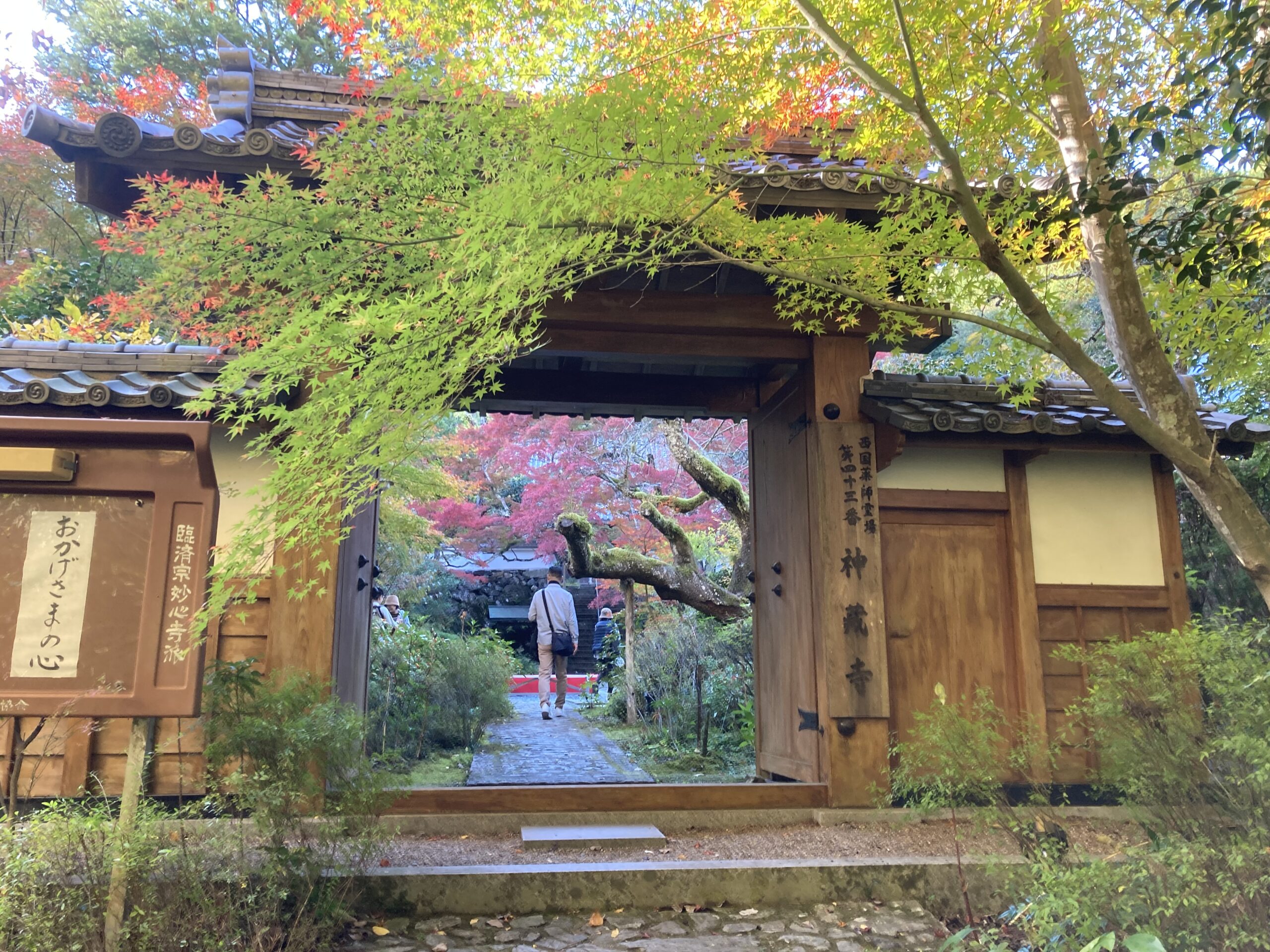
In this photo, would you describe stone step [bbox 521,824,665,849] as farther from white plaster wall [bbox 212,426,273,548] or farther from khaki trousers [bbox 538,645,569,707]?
khaki trousers [bbox 538,645,569,707]

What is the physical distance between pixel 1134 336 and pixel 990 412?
197 cm

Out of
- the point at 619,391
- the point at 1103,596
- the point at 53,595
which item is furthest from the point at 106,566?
the point at 1103,596

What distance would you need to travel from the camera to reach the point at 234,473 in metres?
5.71

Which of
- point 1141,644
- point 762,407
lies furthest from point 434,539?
point 1141,644

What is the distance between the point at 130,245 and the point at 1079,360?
17.6 feet

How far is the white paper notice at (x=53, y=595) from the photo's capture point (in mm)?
3334

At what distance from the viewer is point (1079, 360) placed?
11.9 feet

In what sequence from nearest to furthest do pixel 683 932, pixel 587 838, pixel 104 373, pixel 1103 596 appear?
pixel 683 932 < pixel 587 838 < pixel 104 373 < pixel 1103 596

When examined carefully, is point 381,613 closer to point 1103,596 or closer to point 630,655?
point 630,655

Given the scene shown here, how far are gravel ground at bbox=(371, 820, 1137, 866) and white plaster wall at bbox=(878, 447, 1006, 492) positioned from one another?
7.79 feet

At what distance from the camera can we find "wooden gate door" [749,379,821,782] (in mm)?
6395

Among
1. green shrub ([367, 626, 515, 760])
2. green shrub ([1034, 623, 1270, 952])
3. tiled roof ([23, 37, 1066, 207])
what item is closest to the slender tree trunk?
green shrub ([367, 626, 515, 760])

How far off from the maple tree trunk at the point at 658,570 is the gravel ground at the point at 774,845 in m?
5.22

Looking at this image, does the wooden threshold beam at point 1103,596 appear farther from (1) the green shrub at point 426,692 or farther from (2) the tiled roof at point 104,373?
(1) the green shrub at point 426,692
